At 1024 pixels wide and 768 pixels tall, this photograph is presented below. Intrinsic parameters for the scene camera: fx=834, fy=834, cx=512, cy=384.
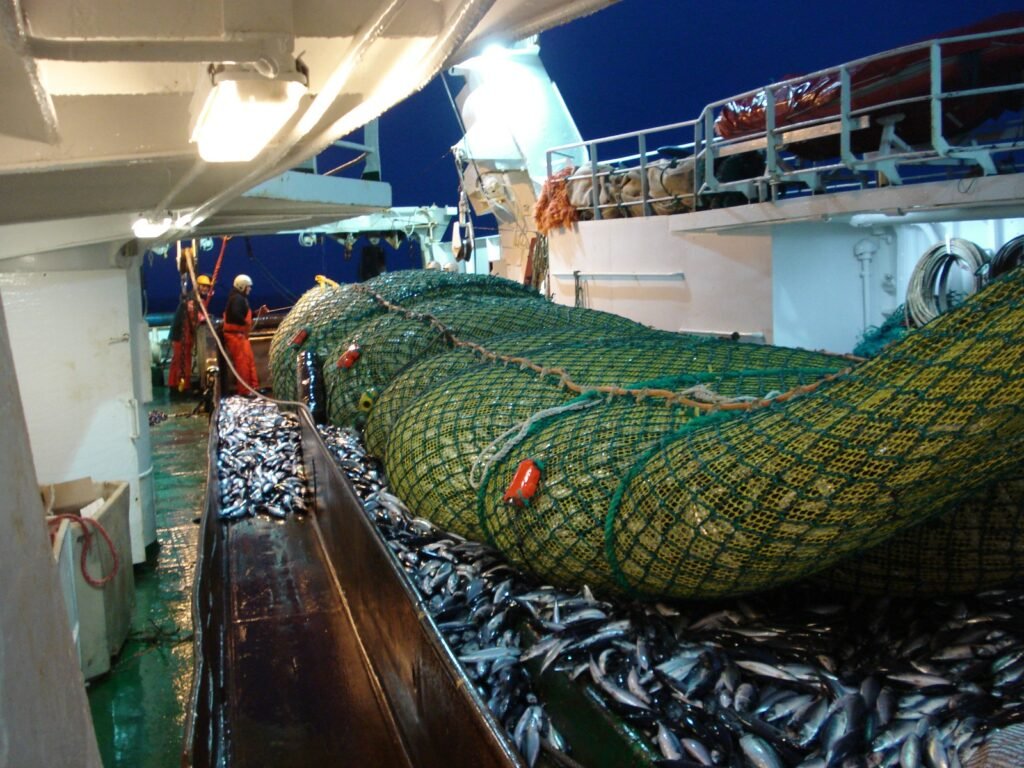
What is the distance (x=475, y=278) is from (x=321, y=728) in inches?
230

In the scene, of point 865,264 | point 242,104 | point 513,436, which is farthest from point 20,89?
point 865,264

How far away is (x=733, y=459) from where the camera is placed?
317 cm

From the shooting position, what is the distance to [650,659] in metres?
3.43

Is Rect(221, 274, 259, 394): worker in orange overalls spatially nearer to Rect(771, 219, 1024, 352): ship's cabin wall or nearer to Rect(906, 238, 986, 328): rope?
Rect(771, 219, 1024, 352): ship's cabin wall

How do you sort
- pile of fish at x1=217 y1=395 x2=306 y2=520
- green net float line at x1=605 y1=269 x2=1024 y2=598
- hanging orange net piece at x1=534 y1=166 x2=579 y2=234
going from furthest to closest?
hanging orange net piece at x1=534 y1=166 x2=579 y2=234 < pile of fish at x1=217 y1=395 x2=306 y2=520 < green net float line at x1=605 y1=269 x2=1024 y2=598

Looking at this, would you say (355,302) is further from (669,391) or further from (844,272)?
(844,272)

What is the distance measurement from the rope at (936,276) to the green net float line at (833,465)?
7.48m

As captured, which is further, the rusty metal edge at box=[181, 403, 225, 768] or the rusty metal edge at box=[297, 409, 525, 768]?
the rusty metal edge at box=[181, 403, 225, 768]

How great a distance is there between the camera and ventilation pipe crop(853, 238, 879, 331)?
11.3 m

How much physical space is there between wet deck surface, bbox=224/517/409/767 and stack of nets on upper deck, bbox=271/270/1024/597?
108 cm

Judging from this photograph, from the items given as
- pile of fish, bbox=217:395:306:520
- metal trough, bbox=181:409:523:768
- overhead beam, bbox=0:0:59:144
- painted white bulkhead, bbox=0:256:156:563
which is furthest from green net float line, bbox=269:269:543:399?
overhead beam, bbox=0:0:59:144

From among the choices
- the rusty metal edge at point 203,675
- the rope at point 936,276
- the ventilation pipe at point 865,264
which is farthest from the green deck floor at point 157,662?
the ventilation pipe at point 865,264

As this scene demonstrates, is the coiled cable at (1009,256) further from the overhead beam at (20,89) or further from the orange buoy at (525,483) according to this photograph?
the overhead beam at (20,89)

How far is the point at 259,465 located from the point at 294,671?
133 inches
